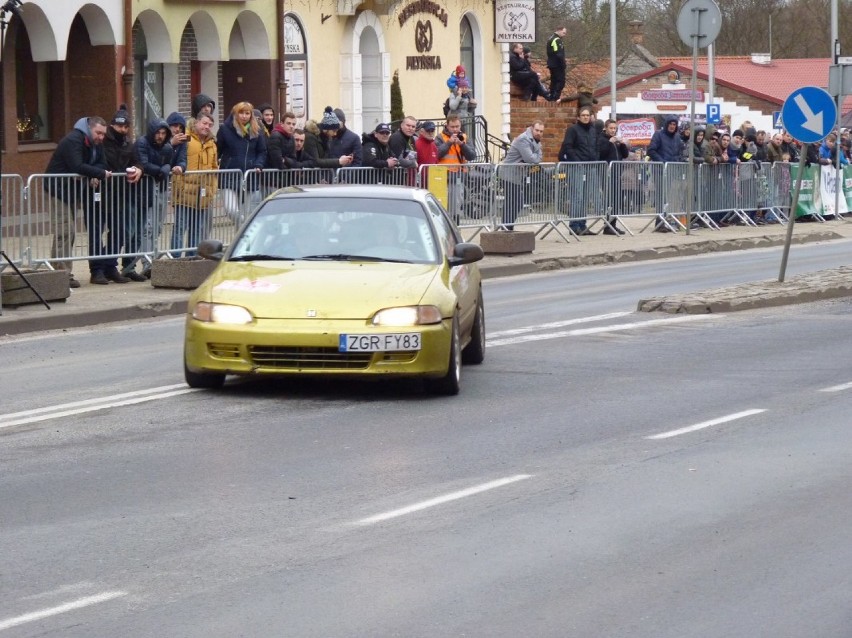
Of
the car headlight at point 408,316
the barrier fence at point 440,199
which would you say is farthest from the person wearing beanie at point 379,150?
the car headlight at point 408,316

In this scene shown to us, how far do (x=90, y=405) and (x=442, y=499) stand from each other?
3.66 m

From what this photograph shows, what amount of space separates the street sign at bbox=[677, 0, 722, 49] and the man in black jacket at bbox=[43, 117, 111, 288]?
11.3m

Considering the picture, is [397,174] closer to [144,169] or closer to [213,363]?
[144,169]

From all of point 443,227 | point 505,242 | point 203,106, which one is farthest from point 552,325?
point 505,242

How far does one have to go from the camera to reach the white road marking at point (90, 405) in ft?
34.8

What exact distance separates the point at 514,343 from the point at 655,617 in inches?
329

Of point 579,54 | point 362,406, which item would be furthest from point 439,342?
point 579,54

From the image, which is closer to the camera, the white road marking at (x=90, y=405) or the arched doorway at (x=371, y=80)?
the white road marking at (x=90, y=405)

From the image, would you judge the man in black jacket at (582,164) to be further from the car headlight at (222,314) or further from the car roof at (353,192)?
the car headlight at (222,314)

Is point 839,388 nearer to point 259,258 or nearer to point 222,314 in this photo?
point 259,258

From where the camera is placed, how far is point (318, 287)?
37.0 ft

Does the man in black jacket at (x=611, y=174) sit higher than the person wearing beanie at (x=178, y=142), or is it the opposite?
the person wearing beanie at (x=178, y=142)

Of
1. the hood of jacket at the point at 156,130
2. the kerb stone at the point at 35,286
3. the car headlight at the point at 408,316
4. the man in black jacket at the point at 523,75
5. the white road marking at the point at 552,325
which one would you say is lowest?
the white road marking at the point at 552,325

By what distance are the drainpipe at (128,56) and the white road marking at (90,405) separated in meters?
16.5
